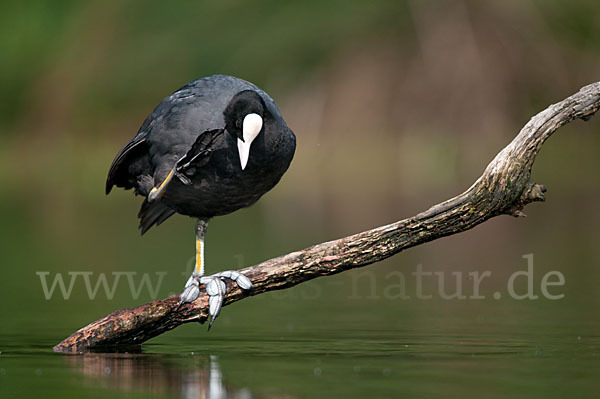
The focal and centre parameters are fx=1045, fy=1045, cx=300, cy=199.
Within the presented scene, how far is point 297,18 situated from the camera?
19375mm

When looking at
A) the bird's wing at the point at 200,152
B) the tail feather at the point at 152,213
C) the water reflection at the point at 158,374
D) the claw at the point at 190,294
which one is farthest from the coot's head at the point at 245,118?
the tail feather at the point at 152,213

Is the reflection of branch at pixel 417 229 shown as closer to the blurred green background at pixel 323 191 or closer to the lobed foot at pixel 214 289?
the lobed foot at pixel 214 289

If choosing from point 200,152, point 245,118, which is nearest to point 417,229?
point 245,118

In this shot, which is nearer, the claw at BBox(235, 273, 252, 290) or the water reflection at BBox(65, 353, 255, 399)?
the water reflection at BBox(65, 353, 255, 399)

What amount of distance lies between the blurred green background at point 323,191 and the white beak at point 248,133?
99 centimetres

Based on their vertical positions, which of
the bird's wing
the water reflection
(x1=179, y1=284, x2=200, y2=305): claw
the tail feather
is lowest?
the water reflection

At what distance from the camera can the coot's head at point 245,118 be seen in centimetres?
511

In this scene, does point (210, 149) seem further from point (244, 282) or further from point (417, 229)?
point (417, 229)

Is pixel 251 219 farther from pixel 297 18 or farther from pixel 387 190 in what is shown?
pixel 297 18

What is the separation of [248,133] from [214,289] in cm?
97

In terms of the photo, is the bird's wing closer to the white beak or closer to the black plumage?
the black plumage

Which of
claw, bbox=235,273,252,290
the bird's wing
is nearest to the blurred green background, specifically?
claw, bbox=235,273,252,290

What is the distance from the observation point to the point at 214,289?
5.61 metres

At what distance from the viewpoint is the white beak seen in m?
5.09
